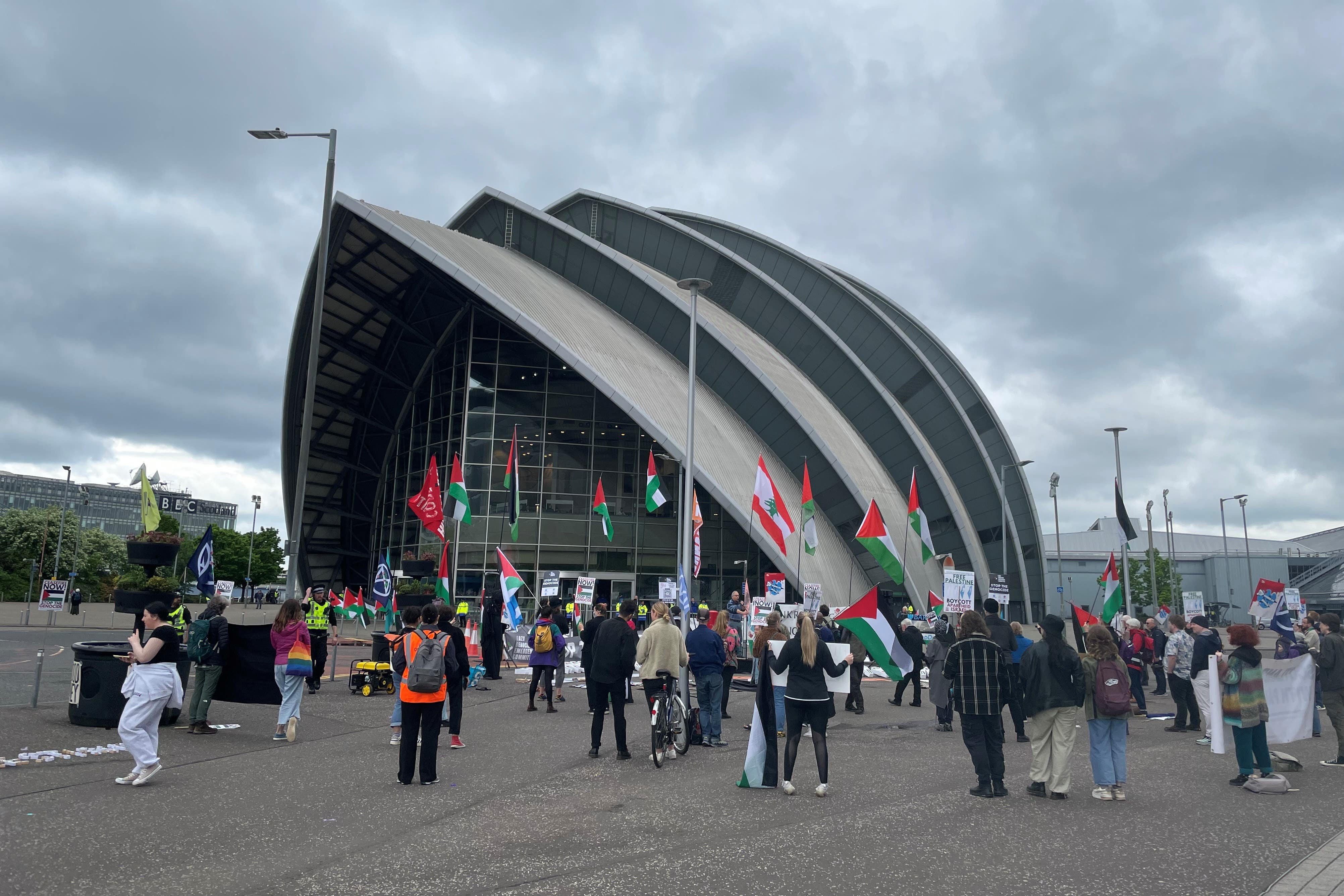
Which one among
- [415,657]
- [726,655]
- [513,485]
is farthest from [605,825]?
[513,485]

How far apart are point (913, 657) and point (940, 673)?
1.49 meters

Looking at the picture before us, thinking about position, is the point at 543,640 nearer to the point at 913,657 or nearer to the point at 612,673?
the point at 612,673

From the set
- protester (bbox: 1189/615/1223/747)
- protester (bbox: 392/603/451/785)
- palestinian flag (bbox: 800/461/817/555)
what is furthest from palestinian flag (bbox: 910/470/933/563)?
protester (bbox: 392/603/451/785)

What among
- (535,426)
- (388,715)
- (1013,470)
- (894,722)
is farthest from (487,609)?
(1013,470)

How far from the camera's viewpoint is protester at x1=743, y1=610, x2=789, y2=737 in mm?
9677

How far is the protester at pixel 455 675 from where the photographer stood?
952 centimetres

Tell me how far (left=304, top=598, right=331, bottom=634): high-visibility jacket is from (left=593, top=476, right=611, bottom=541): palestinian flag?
45.8ft

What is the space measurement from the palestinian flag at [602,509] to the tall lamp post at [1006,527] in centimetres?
1643

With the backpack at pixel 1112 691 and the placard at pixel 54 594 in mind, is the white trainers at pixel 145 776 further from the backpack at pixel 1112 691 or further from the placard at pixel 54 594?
the placard at pixel 54 594

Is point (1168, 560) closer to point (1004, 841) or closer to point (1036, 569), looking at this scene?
point (1036, 569)

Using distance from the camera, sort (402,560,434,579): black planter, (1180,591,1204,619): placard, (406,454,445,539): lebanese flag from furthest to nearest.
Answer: (1180,591,1204,619): placard, (406,454,445,539): lebanese flag, (402,560,434,579): black planter

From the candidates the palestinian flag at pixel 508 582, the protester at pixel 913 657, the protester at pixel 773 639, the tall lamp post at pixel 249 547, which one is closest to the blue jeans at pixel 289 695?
the protester at pixel 773 639

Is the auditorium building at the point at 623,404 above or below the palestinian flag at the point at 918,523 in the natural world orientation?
above

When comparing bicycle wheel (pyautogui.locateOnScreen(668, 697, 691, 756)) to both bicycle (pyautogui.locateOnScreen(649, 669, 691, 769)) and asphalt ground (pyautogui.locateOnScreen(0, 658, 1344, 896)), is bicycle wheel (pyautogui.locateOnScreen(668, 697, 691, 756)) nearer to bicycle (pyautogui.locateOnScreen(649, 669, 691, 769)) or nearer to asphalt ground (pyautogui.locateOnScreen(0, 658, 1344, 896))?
bicycle (pyautogui.locateOnScreen(649, 669, 691, 769))
